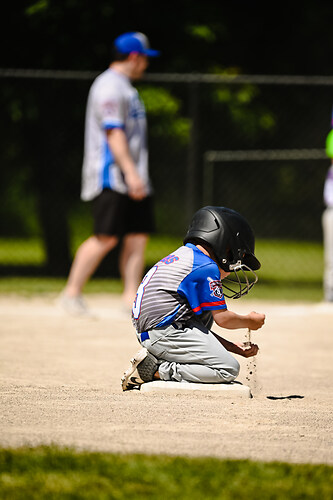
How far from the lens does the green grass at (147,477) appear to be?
3.01m

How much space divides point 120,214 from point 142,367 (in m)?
3.10

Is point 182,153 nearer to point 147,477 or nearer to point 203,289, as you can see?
point 203,289

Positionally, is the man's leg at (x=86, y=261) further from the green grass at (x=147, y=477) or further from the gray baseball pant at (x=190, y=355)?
the green grass at (x=147, y=477)

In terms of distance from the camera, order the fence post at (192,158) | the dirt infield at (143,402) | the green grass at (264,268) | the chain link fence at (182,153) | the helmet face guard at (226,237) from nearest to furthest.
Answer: the dirt infield at (143,402) → the helmet face guard at (226,237) → the fence post at (192,158) → the green grass at (264,268) → the chain link fence at (182,153)

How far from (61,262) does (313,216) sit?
12.6 m

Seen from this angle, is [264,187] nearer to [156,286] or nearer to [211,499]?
[156,286]

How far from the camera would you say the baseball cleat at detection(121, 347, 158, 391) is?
16.0 ft

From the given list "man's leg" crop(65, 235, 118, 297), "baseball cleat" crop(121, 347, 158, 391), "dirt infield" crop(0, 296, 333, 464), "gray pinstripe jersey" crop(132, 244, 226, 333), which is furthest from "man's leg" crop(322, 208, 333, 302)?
"baseball cleat" crop(121, 347, 158, 391)

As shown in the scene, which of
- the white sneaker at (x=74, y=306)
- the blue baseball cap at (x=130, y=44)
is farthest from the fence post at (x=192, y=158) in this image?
the white sneaker at (x=74, y=306)

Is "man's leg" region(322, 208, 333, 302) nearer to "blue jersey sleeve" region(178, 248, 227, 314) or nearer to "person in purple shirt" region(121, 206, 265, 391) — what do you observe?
"person in purple shirt" region(121, 206, 265, 391)

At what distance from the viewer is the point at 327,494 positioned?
3076mm

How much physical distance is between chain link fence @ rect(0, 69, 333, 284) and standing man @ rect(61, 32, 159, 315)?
2.29 m

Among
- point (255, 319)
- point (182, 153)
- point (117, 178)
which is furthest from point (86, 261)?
point (182, 153)

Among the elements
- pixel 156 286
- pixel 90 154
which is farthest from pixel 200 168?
pixel 156 286
